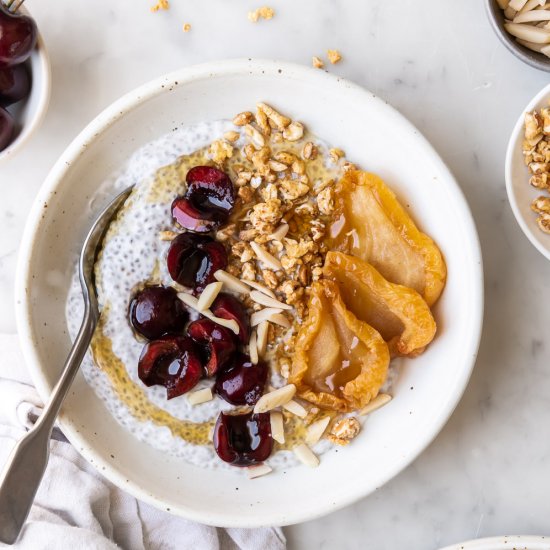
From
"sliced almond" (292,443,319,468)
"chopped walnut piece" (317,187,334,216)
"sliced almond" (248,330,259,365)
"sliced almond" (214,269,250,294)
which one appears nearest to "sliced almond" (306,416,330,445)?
"sliced almond" (292,443,319,468)

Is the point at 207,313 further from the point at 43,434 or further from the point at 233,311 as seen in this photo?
A: the point at 43,434

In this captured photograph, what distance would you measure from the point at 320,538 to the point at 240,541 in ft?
0.49

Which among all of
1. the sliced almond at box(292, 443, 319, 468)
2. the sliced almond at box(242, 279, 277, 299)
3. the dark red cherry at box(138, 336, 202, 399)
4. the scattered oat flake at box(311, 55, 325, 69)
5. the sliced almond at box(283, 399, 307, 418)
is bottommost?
the sliced almond at box(292, 443, 319, 468)

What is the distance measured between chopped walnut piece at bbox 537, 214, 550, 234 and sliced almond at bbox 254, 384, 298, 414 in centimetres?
50

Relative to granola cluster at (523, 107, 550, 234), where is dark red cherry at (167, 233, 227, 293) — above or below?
below

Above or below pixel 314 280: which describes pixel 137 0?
above

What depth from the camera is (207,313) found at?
49.9 inches

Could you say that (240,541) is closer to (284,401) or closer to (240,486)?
(240,486)

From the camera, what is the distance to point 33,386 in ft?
4.53

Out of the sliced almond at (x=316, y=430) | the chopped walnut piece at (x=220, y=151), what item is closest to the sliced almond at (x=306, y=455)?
the sliced almond at (x=316, y=430)

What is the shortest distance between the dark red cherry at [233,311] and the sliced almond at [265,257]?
0.09 metres

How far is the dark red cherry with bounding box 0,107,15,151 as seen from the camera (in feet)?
4.13

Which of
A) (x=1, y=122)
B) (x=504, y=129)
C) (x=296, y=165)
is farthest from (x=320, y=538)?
(x=1, y=122)

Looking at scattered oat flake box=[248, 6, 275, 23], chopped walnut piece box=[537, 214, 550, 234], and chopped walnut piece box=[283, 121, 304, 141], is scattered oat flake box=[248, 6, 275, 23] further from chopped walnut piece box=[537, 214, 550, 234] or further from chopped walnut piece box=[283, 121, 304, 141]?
chopped walnut piece box=[537, 214, 550, 234]
